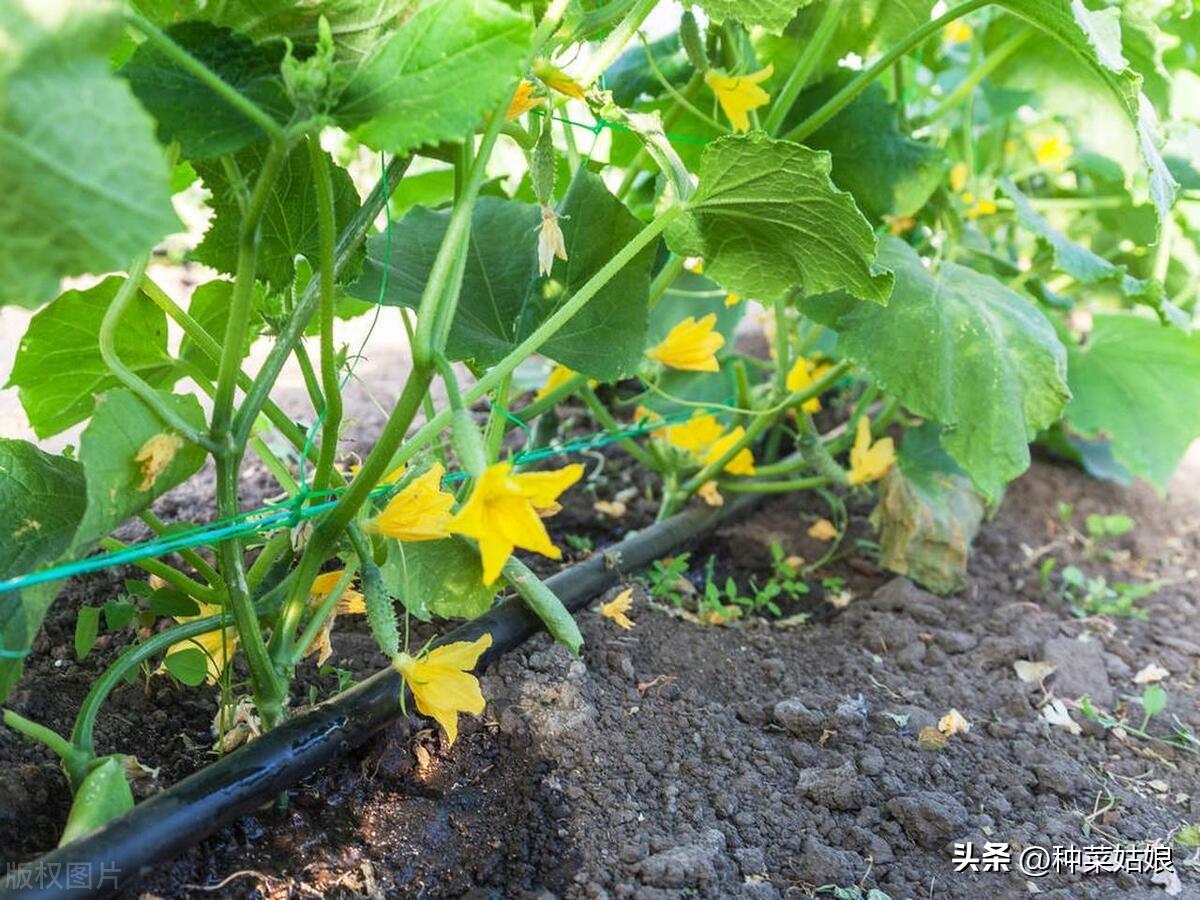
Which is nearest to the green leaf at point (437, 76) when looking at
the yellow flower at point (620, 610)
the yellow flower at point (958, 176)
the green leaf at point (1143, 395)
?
the yellow flower at point (620, 610)

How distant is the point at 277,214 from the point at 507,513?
1.95 ft

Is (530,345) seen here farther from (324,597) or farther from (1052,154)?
(1052,154)

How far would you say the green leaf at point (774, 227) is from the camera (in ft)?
4.28

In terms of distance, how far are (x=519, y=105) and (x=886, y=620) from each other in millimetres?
1236

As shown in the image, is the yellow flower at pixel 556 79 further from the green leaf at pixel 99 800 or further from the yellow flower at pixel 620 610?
the green leaf at pixel 99 800

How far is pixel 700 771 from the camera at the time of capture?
1.52 meters

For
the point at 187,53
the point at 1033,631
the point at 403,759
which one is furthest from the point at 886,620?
the point at 187,53

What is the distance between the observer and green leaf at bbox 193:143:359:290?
134 cm

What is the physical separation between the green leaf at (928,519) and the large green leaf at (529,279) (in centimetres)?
89

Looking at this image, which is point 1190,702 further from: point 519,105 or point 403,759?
point 519,105

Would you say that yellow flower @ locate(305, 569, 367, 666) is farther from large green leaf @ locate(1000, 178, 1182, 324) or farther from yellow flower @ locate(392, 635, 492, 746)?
large green leaf @ locate(1000, 178, 1182, 324)

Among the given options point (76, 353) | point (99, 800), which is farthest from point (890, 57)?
point (99, 800)

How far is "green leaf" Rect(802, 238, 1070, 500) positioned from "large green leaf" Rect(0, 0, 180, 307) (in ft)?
3.92

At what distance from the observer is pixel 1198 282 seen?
3.21 metres
